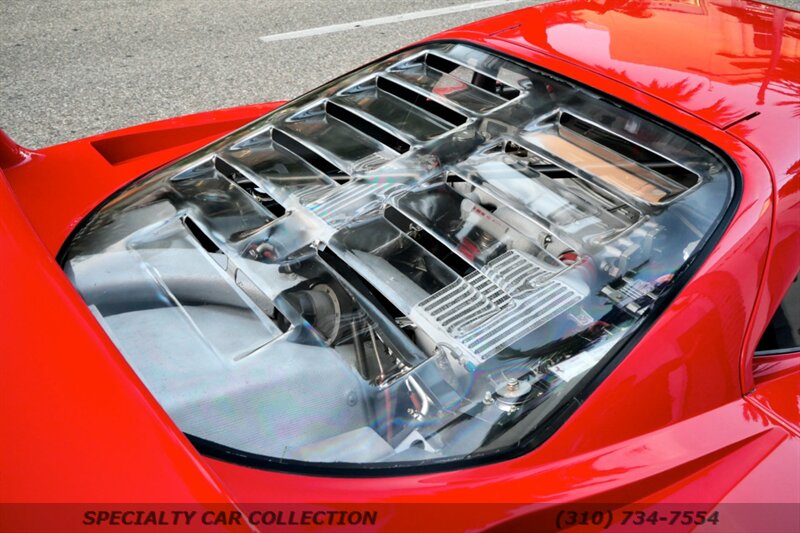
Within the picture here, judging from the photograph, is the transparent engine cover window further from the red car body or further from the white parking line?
the white parking line

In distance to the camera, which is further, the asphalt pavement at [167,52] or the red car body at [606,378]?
the asphalt pavement at [167,52]

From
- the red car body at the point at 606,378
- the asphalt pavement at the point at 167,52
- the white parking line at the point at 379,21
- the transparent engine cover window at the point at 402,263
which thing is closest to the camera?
the red car body at the point at 606,378

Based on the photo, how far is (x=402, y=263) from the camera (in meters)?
1.64

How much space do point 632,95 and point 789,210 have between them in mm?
431

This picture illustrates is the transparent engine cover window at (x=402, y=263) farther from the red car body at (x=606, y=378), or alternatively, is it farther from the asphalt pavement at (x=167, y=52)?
the asphalt pavement at (x=167, y=52)

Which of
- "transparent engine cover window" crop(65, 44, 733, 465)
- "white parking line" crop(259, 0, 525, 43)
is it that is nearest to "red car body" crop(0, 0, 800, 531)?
"transparent engine cover window" crop(65, 44, 733, 465)

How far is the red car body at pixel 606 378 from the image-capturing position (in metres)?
0.99

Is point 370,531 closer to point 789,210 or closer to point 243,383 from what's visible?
point 243,383

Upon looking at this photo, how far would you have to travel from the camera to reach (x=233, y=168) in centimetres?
191

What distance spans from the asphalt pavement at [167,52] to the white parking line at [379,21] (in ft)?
0.09

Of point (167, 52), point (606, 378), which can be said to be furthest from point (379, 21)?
point (606, 378)

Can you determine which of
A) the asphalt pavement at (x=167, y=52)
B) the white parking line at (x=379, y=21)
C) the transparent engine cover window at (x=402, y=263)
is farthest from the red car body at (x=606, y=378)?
the white parking line at (x=379, y=21)

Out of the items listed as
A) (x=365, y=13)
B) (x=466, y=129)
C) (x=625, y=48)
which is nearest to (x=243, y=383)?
(x=466, y=129)

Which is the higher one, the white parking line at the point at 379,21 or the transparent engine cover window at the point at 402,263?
the transparent engine cover window at the point at 402,263
